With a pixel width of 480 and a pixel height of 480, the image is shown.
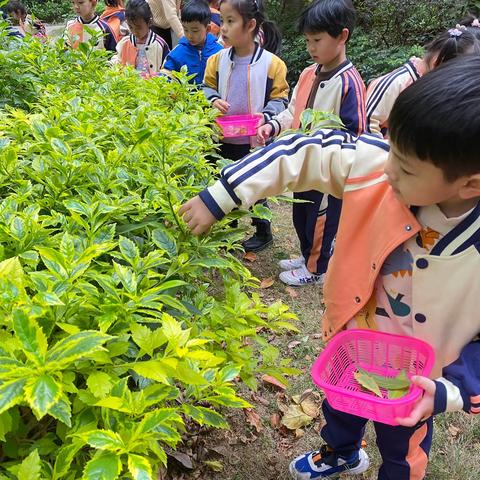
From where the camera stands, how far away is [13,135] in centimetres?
201

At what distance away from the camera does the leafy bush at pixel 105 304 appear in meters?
0.92

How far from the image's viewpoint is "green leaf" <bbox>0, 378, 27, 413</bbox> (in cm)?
83

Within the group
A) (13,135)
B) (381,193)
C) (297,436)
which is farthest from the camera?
(297,436)

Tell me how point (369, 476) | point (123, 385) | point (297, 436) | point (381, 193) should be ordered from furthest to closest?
1. point (297, 436)
2. point (369, 476)
3. point (381, 193)
4. point (123, 385)

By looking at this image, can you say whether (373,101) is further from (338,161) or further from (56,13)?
(56,13)

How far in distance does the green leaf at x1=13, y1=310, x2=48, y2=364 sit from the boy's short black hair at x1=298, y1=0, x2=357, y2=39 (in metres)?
2.82

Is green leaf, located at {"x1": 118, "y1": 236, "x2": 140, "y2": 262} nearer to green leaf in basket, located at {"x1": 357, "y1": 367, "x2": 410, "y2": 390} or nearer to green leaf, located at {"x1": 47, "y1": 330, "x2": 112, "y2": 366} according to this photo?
green leaf, located at {"x1": 47, "y1": 330, "x2": 112, "y2": 366}

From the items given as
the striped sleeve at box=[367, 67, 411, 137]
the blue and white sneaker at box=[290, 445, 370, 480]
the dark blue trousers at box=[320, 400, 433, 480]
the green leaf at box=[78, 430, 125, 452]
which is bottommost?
the blue and white sneaker at box=[290, 445, 370, 480]

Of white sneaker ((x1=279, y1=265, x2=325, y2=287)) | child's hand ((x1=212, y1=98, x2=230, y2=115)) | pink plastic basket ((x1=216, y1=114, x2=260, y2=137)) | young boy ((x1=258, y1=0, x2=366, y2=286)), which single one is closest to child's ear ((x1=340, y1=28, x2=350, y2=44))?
young boy ((x1=258, y1=0, x2=366, y2=286))

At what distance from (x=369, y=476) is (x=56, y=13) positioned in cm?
2071

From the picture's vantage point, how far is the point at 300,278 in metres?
3.80

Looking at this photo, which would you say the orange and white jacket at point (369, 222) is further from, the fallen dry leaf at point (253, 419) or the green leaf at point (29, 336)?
the fallen dry leaf at point (253, 419)

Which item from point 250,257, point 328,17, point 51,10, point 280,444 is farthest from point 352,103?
point 51,10

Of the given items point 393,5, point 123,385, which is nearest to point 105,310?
point 123,385
